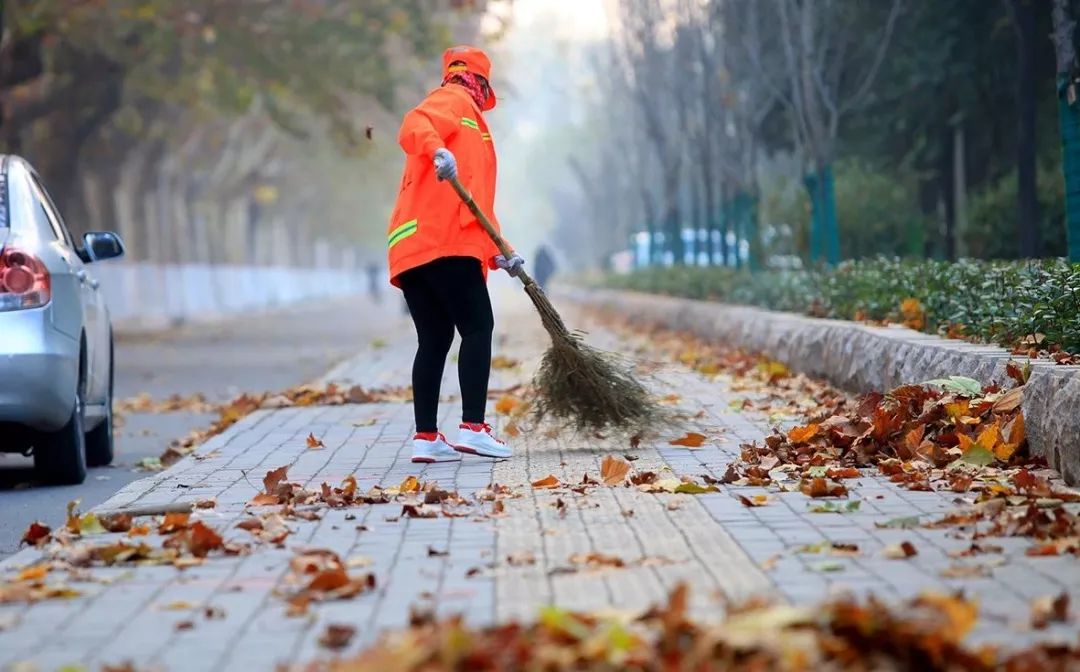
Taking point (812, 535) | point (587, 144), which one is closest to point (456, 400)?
point (812, 535)

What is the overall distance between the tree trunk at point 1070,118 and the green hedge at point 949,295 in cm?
40

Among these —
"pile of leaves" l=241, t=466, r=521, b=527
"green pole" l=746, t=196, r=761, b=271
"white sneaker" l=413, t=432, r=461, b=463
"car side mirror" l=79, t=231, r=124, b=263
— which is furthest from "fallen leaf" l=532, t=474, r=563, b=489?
"green pole" l=746, t=196, r=761, b=271

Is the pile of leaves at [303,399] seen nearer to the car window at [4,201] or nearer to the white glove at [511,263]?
the car window at [4,201]

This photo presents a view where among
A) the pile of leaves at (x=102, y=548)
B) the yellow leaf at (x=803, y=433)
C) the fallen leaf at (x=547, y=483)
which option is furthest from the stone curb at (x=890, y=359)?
the pile of leaves at (x=102, y=548)

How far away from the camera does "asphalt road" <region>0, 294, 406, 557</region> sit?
9.46 metres

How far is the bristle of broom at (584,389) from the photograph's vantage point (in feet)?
31.9

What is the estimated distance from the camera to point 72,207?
1336 inches

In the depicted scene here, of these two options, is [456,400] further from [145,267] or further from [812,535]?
[145,267]

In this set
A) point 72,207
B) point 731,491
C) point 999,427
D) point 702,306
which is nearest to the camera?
point 731,491

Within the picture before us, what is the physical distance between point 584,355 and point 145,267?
33.6 metres

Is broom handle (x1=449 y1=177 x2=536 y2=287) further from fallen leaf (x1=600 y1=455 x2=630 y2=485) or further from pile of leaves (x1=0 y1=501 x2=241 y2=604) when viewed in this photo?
pile of leaves (x1=0 y1=501 x2=241 y2=604)

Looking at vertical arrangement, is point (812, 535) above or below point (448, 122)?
below

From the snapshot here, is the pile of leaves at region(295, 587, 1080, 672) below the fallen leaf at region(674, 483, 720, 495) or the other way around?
the other way around

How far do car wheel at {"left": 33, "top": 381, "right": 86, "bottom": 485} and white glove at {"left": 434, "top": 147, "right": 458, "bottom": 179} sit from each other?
230 cm
